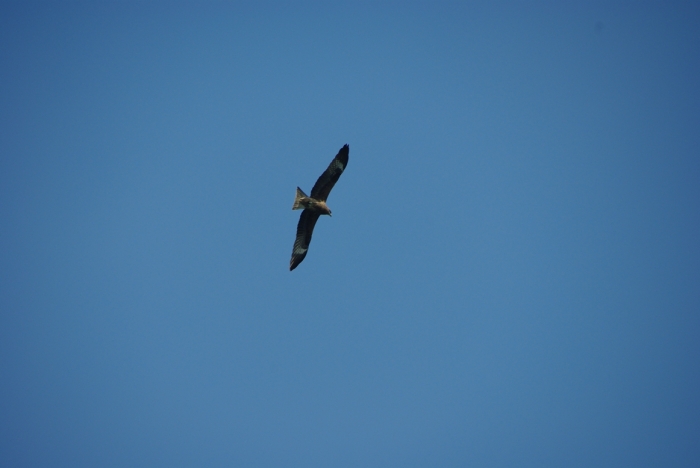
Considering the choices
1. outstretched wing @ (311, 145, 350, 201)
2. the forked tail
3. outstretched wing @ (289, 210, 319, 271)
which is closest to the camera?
the forked tail

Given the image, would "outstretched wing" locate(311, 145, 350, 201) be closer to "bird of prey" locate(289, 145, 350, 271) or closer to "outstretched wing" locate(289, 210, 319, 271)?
"bird of prey" locate(289, 145, 350, 271)

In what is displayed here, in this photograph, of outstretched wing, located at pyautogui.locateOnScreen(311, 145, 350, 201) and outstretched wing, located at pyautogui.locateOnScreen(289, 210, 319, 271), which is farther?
outstretched wing, located at pyautogui.locateOnScreen(289, 210, 319, 271)

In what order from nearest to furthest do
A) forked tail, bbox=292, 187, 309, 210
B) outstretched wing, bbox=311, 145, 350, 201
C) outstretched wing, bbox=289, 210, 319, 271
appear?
forked tail, bbox=292, 187, 309, 210 < outstretched wing, bbox=311, 145, 350, 201 < outstretched wing, bbox=289, 210, 319, 271

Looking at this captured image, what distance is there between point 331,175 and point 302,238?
2.05m

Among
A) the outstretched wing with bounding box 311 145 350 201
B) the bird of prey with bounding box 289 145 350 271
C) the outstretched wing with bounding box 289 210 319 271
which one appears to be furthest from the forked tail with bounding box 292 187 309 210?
the outstretched wing with bounding box 289 210 319 271

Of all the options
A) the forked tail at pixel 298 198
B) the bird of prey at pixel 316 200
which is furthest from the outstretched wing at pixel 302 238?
Answer: the forked tail at pixel 298 198

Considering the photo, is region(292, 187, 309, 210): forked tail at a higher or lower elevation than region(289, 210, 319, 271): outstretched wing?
higher

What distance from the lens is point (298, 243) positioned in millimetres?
15328

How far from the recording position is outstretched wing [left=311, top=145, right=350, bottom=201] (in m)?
14.7

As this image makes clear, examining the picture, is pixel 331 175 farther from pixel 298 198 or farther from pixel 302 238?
pixel 302 238

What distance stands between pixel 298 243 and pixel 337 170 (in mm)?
2417

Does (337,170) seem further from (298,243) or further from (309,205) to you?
(298,243)

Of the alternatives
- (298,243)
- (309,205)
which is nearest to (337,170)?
(309,205)

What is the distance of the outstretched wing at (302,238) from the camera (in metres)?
15.1
